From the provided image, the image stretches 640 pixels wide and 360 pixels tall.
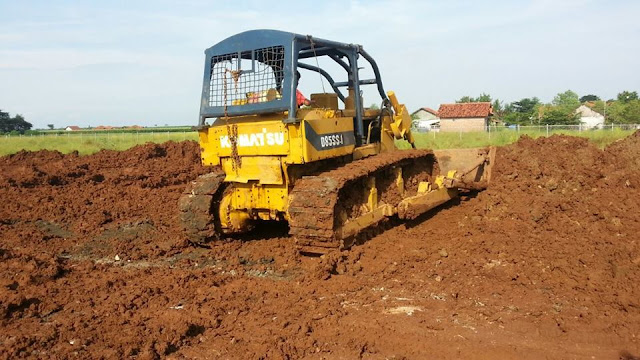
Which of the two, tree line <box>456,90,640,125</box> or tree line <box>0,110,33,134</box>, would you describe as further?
tree line <box>0,110,33,134</box>

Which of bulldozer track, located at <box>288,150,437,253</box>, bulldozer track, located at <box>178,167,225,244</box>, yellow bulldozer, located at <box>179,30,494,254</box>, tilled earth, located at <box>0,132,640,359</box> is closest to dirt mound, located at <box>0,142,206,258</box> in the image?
tilled earth, located at <box>0,132,640,359</box>

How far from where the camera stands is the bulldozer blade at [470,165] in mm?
8266

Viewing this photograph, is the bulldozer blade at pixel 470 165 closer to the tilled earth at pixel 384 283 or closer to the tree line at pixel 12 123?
the tilled earth at pixel 384 283

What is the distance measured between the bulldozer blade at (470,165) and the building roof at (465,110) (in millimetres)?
49341

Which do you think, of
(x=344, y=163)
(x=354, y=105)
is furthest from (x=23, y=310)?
(x=354, y=105)

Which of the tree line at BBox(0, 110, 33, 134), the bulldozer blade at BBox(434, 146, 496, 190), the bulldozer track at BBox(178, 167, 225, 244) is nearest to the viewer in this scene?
the bulldozer track at BBox(178, 167, 225, 244)

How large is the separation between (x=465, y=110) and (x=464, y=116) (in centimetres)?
167

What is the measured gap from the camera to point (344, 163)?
7.34m

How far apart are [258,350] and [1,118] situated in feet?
278

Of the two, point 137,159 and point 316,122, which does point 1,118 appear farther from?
point 316,122

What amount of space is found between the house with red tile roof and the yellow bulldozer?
48481 mm

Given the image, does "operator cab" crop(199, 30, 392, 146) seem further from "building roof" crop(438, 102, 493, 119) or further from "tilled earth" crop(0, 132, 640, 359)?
"building roof" crop(438, 102, 493, 119)

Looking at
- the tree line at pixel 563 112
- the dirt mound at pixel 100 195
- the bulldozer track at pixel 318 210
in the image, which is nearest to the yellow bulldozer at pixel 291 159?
the bulldozer track at pixel 318 210

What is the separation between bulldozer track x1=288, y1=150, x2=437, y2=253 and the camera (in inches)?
231
